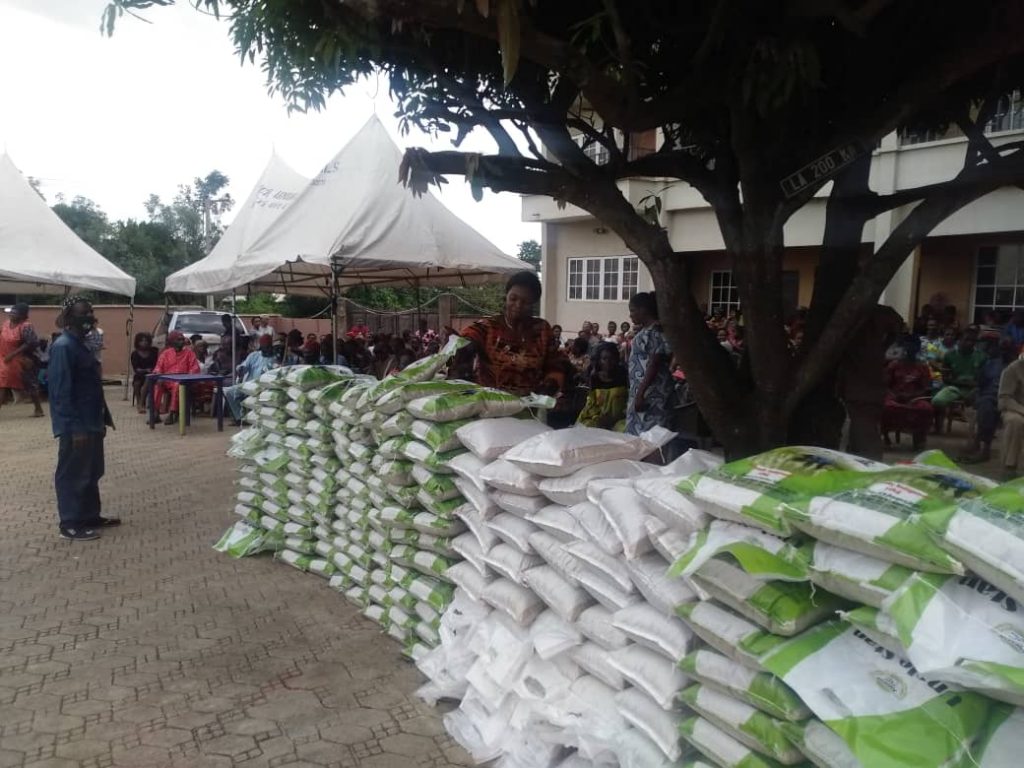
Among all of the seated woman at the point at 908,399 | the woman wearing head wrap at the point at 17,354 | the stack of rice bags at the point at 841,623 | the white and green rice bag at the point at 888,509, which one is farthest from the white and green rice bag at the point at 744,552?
the woman wearing head wrap at the point at 17,354

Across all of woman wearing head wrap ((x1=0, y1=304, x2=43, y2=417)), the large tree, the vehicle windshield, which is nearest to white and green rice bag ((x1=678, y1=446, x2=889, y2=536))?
the large tree

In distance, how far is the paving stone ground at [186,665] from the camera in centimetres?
314

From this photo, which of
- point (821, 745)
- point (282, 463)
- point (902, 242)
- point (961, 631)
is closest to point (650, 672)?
point (821, 745)

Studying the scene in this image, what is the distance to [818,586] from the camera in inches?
76.7

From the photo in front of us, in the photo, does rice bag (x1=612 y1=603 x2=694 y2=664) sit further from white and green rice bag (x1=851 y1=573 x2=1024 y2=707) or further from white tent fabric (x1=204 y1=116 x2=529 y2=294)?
white tent fabric (x1=204 y1=116 x2=529 y2=294)

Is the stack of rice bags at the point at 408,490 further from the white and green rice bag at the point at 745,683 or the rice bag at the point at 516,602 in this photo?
A: the white and green rice bag at the point at 745,683

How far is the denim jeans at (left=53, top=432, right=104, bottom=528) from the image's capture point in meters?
5.92

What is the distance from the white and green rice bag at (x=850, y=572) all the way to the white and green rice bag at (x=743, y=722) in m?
0.39

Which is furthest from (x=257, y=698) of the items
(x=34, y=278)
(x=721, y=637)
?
(x=34, y=278)

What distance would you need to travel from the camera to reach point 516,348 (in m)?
4.66

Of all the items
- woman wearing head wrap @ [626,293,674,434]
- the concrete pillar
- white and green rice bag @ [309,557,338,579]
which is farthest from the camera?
the concrete pillar

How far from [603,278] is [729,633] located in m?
17.5

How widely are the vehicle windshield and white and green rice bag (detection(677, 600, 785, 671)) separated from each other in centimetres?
1644

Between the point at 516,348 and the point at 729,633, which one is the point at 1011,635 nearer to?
the point at 729,633
